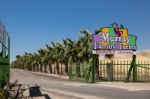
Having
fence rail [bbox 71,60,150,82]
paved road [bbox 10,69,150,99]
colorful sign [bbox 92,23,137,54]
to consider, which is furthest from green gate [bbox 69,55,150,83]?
paved road [bbox 10,69,150,99]

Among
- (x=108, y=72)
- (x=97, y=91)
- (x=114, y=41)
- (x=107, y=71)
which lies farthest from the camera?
(x=107, y=71)

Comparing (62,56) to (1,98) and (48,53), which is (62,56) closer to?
(48,53)

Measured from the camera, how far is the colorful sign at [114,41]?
4431 centimetres

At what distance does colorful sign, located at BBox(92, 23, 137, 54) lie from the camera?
145 ft

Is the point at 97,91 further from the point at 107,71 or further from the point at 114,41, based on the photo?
the point at 107,71

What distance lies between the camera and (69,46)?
2842 inches

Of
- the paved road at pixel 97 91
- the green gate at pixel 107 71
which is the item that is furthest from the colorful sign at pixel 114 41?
the paved road at pixel 97 91

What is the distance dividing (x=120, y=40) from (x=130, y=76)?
163 inches

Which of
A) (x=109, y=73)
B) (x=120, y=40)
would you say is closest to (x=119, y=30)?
(x=120, y=40)

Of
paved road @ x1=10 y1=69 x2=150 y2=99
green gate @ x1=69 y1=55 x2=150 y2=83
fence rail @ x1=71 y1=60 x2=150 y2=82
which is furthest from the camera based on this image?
fence rail @ x1=71 y1=60 x2=150 y2=82

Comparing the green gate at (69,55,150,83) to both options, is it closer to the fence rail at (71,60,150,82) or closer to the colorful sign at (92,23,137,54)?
the fence rail at (71,60,150,82)

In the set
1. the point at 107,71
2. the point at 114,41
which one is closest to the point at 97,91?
the point at 114,41

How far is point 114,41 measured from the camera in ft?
147

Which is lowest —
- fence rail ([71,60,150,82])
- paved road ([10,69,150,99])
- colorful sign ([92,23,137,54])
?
paved road ([10,69,150,99])
